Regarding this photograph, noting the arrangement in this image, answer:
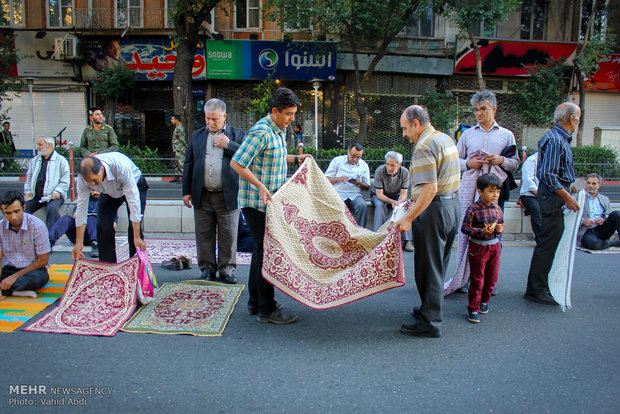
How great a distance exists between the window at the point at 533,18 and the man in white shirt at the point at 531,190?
1587cm

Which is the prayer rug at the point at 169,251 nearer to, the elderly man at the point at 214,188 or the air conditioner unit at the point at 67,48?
the elderly man at the point at 214,188

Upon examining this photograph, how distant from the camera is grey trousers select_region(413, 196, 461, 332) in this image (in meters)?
4.04

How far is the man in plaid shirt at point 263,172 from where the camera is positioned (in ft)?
13.7

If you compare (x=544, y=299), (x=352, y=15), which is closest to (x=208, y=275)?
(x=544, y=299)

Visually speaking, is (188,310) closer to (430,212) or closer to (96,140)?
(430,212)

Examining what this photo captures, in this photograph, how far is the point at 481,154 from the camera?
5.02 m

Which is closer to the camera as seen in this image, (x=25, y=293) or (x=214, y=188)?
(x=25, y=293)

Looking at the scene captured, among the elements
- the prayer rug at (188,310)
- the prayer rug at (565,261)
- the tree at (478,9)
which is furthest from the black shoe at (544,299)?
the tree at (478,9)

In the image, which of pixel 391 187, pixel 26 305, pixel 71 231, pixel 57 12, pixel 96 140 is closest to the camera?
pixel 26 305

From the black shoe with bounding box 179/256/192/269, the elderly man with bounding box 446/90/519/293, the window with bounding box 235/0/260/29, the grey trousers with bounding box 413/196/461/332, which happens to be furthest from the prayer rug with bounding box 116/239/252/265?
the window with bounding box 235/0/260/29

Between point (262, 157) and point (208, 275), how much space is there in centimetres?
194

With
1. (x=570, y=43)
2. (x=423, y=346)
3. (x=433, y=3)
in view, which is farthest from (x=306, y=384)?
(x=570, y=43)

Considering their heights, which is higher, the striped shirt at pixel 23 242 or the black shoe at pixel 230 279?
the striped shirt at pixel 23 242

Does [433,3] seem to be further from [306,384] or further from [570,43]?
[306,384]
